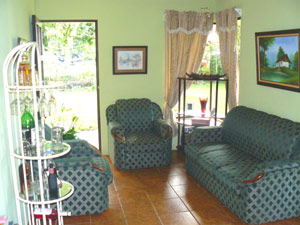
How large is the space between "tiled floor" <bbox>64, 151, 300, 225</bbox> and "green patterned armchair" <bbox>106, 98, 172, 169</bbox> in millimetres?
190

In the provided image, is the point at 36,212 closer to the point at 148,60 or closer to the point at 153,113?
→ the point at 153,113

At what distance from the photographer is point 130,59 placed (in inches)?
234

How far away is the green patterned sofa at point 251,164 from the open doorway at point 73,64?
232 cm

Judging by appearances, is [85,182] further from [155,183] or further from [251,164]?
[251,164]

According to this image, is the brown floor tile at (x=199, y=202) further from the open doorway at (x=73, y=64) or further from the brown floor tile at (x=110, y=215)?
the open doorway at (x=73, y=64)

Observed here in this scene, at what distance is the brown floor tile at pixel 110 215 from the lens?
3.80m

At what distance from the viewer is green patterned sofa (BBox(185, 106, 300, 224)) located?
3.56 metres

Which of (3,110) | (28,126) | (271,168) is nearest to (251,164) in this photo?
(271,168)

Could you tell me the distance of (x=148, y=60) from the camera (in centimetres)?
605

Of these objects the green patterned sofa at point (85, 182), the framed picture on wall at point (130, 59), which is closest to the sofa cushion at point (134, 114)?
the framed picture on wall at point (130, 59)

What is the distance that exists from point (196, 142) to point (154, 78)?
66.7 inches

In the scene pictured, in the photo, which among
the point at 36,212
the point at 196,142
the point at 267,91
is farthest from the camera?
the point at 196,142

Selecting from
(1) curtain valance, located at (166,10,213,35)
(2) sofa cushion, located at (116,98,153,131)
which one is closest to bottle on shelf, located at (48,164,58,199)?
(2) sofa cushion, located at (116,98,153,131)

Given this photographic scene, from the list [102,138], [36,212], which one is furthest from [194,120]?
[36,212]
